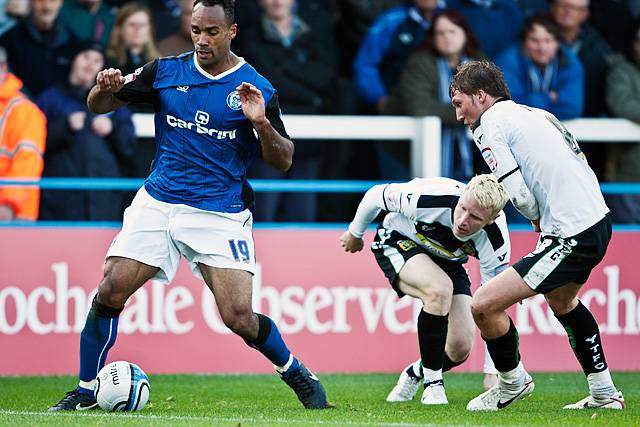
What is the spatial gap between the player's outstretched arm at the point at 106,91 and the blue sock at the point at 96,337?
46.1 inches

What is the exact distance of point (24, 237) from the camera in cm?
1093

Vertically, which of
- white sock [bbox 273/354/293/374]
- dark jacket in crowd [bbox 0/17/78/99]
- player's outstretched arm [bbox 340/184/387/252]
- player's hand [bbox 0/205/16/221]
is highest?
dark jacket in crowd [bbox 0/17/78/99]

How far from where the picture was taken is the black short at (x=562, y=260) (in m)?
7.58

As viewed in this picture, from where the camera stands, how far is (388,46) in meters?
12.3

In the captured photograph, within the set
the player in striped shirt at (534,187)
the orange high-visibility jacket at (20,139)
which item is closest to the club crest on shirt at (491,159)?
the player in striped shirt at (534,187)

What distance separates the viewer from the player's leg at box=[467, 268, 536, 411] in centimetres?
762

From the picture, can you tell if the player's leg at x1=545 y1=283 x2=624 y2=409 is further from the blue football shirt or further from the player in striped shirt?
the blue football shirt

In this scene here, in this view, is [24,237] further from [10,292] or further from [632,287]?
[632,287]

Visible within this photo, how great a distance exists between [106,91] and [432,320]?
98.4 inches

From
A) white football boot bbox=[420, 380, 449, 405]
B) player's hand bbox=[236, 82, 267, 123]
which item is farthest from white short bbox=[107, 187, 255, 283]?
white football boot bbox=[420, 380, 449, 405]

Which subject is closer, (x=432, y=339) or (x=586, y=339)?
(x=586, y=339)

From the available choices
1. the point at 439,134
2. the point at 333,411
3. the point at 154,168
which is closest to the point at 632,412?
the point at 333,411

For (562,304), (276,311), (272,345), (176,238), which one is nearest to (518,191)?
(562,304)

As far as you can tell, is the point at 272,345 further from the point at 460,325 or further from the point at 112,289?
the point at 460,325
